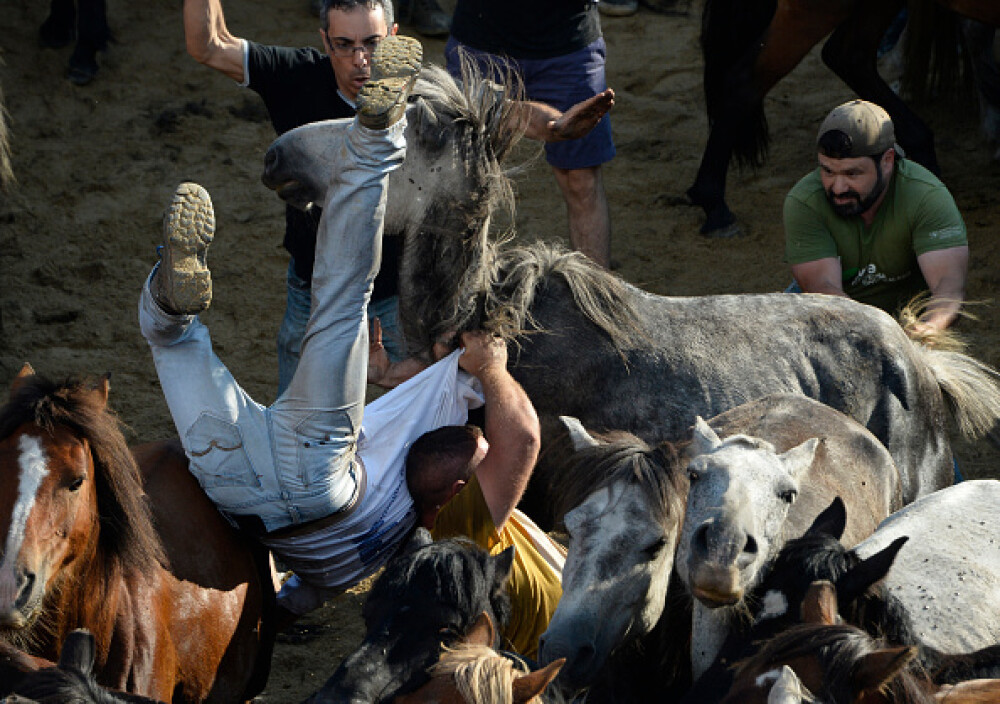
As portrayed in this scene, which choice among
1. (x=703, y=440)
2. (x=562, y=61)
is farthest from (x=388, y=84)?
(x=562, y=61)

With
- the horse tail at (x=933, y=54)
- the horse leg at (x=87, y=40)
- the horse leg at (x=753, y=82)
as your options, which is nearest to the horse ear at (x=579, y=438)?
the horse leg at (x=753, y=82)

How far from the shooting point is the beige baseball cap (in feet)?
13.5

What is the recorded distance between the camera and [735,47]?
20.4 feet

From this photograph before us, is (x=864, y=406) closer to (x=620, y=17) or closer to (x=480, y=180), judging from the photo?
(x=480, y=180)

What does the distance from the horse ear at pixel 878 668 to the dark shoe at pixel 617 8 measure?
6.83 meters

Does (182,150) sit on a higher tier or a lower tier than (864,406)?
lower

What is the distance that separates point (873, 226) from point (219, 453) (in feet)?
8.93

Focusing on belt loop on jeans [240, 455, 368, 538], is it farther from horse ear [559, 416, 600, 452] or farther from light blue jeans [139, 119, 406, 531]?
horse ear [559, 416, 600, 452]

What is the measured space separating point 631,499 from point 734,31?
4297 mm

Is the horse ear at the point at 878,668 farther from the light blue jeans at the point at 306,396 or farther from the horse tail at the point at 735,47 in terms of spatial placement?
the horse tail at the point at 735,47

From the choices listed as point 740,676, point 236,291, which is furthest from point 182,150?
point 740,676

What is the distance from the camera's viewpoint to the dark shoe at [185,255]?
251 centimetres

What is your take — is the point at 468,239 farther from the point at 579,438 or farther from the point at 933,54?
the point at 933,54

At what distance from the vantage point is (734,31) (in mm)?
6219
